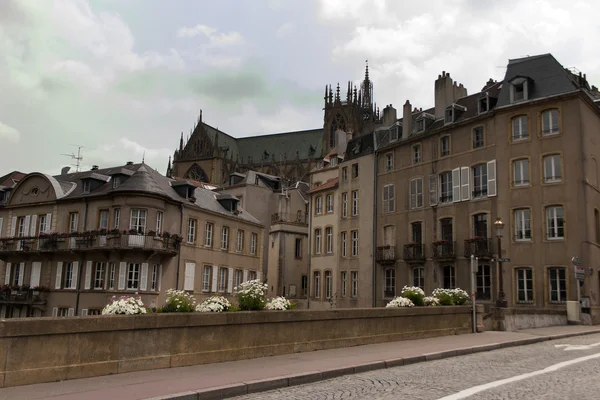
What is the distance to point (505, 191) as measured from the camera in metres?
30.1

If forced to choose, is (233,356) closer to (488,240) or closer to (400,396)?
(400,396)

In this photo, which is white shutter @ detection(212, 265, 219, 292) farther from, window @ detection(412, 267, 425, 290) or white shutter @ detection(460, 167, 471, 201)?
white shutter @ detection(460, 167, 471, 201)

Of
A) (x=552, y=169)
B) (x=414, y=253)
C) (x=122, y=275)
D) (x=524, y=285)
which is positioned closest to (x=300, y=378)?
(x=524, y=285)

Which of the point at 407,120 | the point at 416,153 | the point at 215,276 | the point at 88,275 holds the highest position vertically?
the point at 407,120

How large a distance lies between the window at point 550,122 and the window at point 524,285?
287 inches

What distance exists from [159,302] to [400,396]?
25.2 meters

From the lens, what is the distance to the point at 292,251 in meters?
48.0

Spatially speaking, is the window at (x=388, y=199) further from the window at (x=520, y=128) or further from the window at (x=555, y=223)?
the window at (x=555, y=223)

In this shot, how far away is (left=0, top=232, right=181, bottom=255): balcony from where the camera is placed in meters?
30.8

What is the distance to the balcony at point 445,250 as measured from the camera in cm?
3241

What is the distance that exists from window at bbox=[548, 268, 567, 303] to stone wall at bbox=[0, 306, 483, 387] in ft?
50.8

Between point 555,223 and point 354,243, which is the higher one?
point 555,223

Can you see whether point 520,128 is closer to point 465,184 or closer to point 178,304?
point 465,184

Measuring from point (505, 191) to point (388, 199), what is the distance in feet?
30.9
